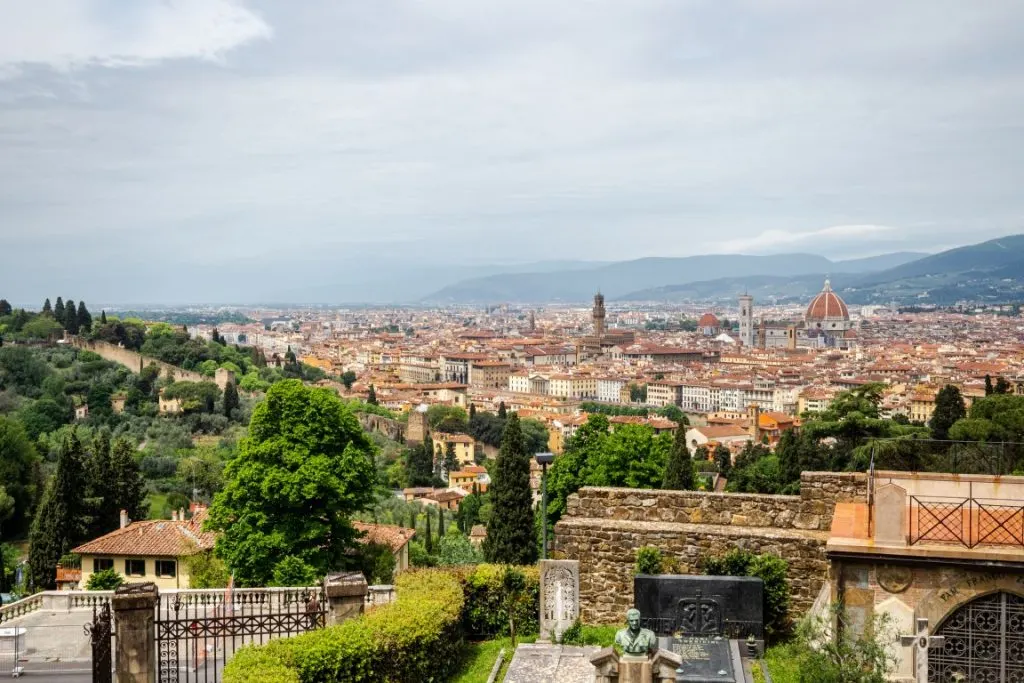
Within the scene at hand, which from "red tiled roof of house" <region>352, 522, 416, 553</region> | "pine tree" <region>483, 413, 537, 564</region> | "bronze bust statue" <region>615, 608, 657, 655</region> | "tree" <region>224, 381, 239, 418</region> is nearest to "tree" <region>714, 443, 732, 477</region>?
"tree" <region>224, 381, 239, 418</region>

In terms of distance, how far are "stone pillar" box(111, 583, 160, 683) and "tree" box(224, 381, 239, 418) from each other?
56474 mm

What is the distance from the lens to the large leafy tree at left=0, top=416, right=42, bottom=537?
1387 inches

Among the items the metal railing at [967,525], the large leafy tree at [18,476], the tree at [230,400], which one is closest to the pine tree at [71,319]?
the tree at [230,400]

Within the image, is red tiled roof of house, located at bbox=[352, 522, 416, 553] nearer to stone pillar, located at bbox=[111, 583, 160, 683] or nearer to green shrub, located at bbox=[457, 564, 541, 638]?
green shrub, located at bbox=[457, 564, 541, 638]

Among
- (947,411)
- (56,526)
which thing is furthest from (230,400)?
(947,411)

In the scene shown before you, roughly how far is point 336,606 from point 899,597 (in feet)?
16.3

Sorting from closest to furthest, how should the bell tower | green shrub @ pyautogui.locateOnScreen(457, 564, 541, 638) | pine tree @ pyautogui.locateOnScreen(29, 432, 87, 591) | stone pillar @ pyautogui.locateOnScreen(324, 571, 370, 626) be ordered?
stone pillar @ pyautogui.locateOnScreen(324, 571, 370, 626) < green shrub @ pyautogui.locateOnScreen(457, 564, 541, 638) < pine tree @ pyautogui.locateOnScreen(29, 432, 87, 591) < the bell tower

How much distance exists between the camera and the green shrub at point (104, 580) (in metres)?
19.1

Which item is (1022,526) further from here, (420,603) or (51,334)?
(51,334)

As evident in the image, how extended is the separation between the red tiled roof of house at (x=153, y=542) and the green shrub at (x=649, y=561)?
512 inches

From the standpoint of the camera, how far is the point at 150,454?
49375 mm

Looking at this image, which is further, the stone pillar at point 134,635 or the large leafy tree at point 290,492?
the large leafy tree at point 290,492

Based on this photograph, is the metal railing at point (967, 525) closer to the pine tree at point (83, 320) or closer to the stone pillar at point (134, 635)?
the stone pillar at point (134, 635)

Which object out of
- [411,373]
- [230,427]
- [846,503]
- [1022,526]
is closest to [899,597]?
[1022,526]
